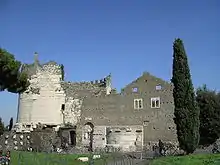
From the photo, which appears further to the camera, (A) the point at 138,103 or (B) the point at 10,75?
(A) the point at 138,103

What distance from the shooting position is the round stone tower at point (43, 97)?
48.0 m

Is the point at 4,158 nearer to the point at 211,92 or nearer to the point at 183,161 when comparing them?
the point at 183,161

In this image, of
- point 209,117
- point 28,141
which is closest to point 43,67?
point 28,141

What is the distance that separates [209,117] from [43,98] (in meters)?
23.2

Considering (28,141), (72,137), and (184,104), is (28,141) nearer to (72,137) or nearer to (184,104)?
(72,137)

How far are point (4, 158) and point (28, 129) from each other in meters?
28.3

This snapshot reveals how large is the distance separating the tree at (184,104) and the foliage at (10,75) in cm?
1195

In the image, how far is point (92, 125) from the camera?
4481cm

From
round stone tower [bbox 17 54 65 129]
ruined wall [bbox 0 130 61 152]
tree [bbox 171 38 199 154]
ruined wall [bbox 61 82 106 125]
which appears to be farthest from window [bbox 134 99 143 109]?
tree [bbox 171 38 199 154]

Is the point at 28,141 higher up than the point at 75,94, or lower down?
lower down

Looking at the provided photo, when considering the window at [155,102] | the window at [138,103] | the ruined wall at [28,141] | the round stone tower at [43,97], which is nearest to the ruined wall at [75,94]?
the round stone tower at [43,97]

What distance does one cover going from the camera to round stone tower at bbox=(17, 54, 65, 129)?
1890 inches

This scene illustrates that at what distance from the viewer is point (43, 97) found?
48688mm

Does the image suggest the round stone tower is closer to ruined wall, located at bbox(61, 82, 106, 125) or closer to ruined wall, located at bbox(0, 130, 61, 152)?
ruined wall, located at bbox(61, 82, 106, 125)
